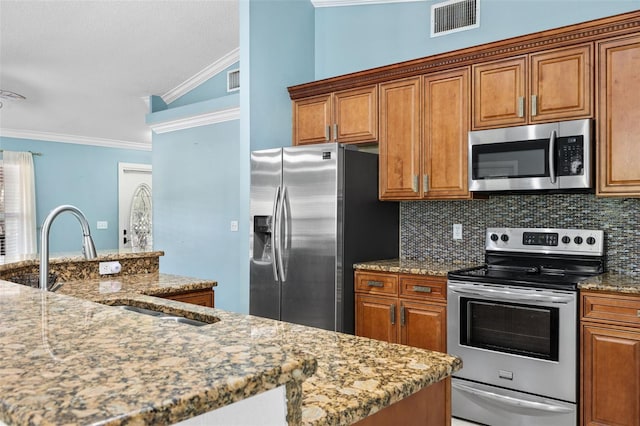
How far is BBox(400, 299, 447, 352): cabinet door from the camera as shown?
324 cm

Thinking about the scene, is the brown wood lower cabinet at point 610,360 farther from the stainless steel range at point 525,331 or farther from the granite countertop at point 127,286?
the granite countertop at point 127,286

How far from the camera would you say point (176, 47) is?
17.9ft

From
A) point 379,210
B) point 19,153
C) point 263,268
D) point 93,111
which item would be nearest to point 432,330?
point 379,210

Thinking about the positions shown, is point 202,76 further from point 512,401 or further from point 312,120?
point 512,401

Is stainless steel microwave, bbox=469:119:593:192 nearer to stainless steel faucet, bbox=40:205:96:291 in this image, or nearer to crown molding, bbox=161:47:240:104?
stainless steel faucet, bbox=40:205:96:291

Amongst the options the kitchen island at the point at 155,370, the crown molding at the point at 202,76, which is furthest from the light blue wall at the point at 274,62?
the kitchen island at the point at 155,370

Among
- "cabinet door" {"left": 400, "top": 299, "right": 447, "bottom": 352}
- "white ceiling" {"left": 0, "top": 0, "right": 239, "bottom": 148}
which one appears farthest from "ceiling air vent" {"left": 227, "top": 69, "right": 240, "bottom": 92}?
"cabinet door" {"left": 400, "top": 299, "right": 447, "bottom": 352}

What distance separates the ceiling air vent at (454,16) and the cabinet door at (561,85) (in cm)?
86

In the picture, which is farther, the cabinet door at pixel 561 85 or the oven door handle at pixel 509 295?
the cabinet door at pixel 561 85

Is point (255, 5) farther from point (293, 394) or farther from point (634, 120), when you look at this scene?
point (293, 394)

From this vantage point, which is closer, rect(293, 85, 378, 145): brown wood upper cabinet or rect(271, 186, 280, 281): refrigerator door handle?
rect(271, 186, 280, 281): refrigerator door handle

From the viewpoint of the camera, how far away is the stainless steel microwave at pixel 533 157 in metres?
2.93

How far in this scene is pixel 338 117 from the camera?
409 cm

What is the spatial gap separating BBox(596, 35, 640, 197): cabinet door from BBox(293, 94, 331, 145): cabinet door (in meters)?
1.96
